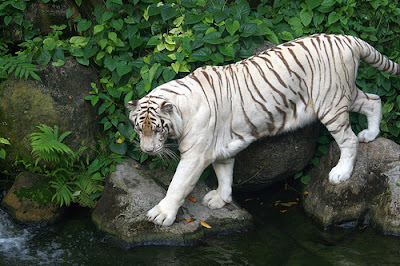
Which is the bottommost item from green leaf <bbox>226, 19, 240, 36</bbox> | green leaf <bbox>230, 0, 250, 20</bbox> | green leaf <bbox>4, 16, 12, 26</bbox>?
green leaf <bbox>226, 19, 240, 36</bbox>

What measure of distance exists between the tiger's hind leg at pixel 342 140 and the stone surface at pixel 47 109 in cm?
272

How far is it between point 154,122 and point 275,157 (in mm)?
1724

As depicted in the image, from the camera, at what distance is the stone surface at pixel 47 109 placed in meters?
5.77

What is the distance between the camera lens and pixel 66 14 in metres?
6.21

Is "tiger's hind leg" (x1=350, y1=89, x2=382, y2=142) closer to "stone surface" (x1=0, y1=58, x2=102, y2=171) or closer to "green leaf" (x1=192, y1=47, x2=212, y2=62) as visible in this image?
"green leaf" (x1=192, y1=47, x2=212, y2=62)

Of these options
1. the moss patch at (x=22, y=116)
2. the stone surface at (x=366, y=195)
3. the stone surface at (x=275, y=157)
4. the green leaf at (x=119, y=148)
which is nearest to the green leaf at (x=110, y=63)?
the moss patch at (x=22, y=116)

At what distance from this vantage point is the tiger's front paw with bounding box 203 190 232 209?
17.3ft

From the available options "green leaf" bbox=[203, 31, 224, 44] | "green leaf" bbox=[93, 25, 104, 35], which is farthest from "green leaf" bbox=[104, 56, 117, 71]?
"green leaf" bbox=[203, 31, 224, 44]

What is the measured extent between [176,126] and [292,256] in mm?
1605

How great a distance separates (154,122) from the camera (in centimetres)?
454

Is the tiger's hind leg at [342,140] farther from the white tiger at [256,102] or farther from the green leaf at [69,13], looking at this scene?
the green leaf at [69,13]

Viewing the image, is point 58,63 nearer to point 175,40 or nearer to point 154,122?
point 175,40

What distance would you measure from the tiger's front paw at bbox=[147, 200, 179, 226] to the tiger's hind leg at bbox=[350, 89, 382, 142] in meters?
2.22

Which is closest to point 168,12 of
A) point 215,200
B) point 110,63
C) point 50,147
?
point 110,63
